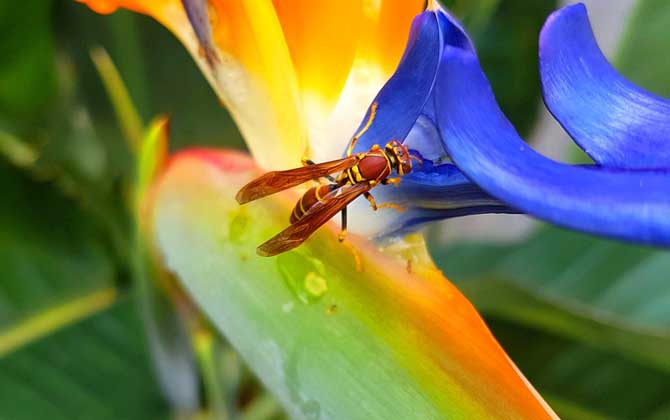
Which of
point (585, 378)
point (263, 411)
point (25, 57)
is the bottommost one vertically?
point (585, 378)

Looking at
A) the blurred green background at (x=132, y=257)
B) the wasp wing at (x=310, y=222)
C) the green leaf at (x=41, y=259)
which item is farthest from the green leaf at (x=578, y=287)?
the green leaf at (x=41, y=259)

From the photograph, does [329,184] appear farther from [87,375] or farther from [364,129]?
[87,375]

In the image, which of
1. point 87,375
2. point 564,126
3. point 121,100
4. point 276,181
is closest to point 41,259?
point 87,375

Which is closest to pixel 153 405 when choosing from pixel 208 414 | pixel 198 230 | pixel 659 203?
pixel 208 414

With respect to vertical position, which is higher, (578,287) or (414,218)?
(414,218)

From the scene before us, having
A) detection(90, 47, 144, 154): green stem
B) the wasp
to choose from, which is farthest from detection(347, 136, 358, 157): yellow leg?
detection(90, 47, 144, 154): green stem

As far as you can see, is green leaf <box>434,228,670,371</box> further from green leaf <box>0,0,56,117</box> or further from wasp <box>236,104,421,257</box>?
green leaf <box>0,0,56,117</box>

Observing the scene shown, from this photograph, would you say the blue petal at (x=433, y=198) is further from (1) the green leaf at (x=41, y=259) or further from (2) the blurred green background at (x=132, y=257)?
(1) the green leaf at (x=41, y=259)
